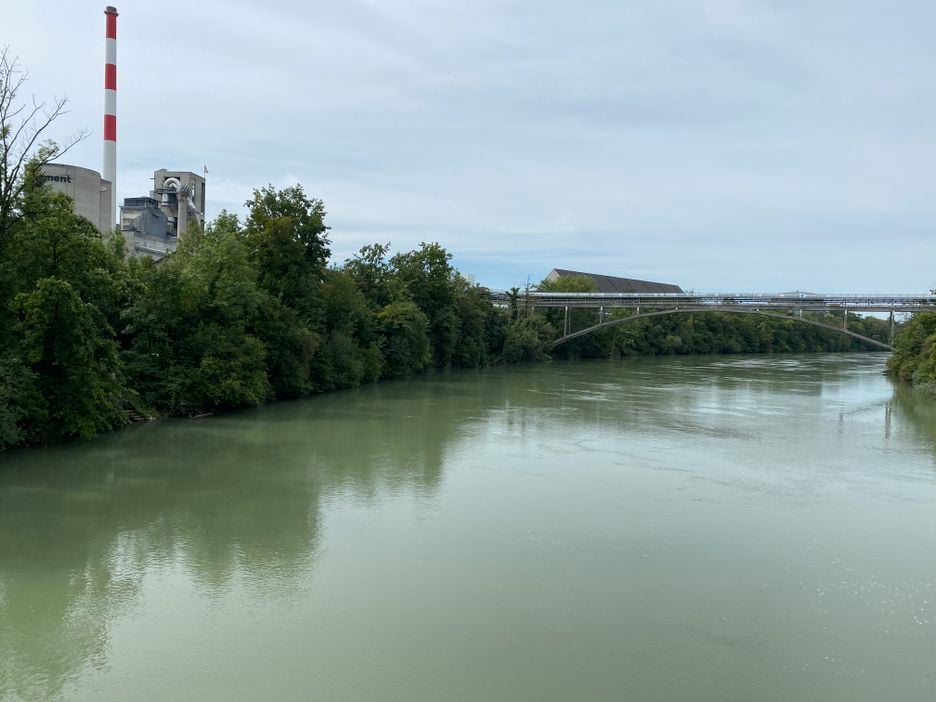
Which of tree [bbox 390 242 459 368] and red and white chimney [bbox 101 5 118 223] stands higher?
red and white chimney [bbox 101 5 118 223]

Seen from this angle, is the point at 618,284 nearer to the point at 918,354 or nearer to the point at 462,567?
the point at 918,354

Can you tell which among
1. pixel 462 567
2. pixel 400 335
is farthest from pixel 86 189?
pixel 462 567

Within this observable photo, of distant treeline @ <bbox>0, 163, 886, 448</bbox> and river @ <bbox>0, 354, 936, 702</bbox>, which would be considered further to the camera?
distant treeline @ <bbox>0, 163, 886, 448</bbox>

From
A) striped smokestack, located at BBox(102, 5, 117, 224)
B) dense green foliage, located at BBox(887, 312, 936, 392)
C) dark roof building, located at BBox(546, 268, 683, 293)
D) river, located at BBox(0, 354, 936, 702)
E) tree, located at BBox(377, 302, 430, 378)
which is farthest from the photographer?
dark roof building, located at BBox(546, 268, 683, 293)

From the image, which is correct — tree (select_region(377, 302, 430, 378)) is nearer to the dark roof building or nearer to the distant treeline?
the distant treeline

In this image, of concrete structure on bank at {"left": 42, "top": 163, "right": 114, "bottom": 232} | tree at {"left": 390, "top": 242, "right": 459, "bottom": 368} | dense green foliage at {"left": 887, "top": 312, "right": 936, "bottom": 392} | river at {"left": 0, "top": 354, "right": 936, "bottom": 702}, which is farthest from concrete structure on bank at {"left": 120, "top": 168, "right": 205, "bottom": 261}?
dense green foliage at {"left": 887, "top": 312, "right": 936, "bottom": 392}

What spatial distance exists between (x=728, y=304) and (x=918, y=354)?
1795 cm

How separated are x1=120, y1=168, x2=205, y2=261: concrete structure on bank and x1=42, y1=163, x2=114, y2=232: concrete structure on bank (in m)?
6.14

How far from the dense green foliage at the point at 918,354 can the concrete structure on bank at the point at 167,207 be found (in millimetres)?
47983

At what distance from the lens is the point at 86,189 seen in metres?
44.5

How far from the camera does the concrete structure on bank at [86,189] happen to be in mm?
43219

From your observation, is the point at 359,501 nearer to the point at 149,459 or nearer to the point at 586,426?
the point at 149,459

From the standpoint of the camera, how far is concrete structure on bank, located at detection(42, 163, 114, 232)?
43.2m

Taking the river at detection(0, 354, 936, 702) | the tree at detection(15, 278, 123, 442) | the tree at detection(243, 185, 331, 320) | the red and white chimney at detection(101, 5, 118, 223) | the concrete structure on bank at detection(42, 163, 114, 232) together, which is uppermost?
the red and white chimney at detection(101, 5, 118, 223)
